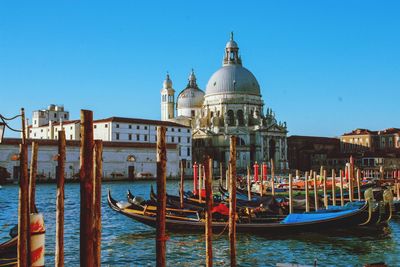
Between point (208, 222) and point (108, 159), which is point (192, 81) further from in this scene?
point (208, 222)

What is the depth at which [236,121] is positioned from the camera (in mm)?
52719

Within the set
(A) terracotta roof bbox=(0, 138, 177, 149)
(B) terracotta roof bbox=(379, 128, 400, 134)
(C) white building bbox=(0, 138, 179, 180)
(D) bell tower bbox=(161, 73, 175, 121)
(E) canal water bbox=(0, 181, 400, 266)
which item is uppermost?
(D) bell tower bbox=(161, 73, 175, 121)

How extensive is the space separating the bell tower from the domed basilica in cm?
278

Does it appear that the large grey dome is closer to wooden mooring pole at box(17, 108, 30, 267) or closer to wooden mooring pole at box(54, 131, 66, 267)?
wooden mooring pole at box(54, 131, 66, 267)

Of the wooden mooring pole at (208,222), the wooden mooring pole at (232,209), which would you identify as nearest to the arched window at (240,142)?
the wooden mooring pole at (208,222)

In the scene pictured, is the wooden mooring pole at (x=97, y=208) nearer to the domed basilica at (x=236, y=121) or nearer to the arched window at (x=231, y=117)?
the domed basilica at (x=236, y=121)

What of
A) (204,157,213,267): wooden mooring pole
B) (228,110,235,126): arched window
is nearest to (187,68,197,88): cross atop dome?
(228,110,235,126): arched window

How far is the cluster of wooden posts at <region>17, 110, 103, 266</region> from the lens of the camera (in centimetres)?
512

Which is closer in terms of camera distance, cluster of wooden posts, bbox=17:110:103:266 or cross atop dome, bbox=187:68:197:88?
cluster of wooden posts, bbox=17:110:103:266

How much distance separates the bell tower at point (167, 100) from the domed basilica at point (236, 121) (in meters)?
2.78

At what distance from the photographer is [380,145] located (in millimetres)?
59625

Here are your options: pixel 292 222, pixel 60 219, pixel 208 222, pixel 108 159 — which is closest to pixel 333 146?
pixel 108 159

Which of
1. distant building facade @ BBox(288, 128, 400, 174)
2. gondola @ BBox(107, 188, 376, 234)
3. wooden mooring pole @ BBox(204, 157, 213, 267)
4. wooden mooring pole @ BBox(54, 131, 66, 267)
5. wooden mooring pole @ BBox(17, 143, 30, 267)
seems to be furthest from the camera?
distant building facade @ BBox(288, 128, 400, 174)

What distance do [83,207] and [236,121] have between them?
47.8 meters
